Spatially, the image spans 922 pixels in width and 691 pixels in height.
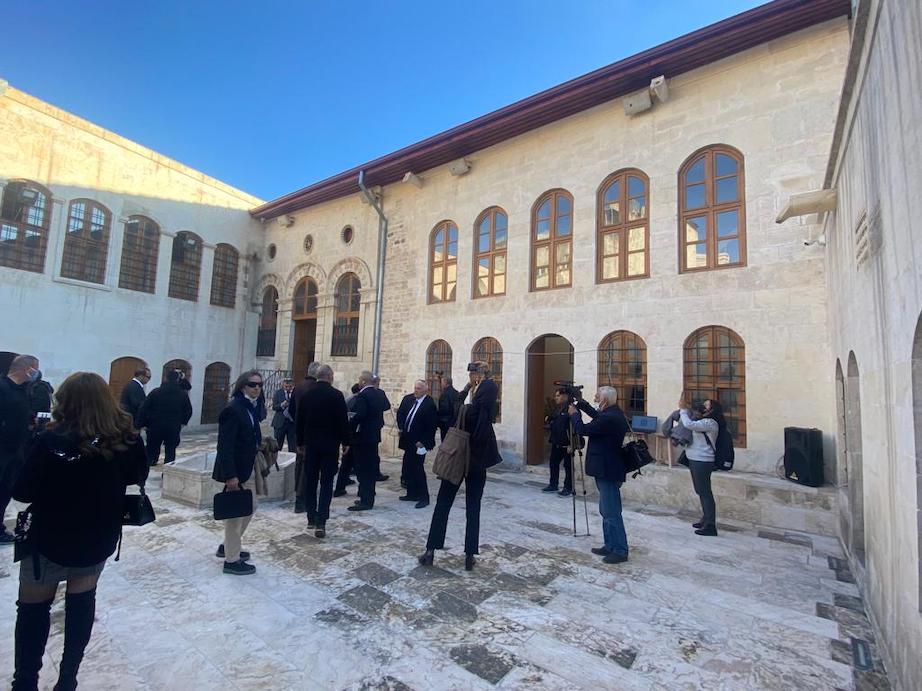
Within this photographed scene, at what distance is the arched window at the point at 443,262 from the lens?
1105 cm

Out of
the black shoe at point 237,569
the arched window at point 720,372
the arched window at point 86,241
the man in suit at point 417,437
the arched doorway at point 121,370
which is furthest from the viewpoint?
the arched doorway at point 121,370

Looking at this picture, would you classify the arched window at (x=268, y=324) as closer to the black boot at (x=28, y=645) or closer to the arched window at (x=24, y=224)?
the arched window at (x=24, y=224)

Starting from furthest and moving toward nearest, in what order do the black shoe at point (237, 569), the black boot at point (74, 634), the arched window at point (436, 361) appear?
1. the arched window at point (436, 361)
2. the black shoe at point (237, 569)
3. the black boot at point (74, 634)

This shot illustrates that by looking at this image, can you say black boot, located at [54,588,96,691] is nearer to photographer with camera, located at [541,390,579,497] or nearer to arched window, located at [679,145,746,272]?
photographer with camera, located at [541,390,579,497]

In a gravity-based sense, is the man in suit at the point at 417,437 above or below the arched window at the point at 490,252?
below

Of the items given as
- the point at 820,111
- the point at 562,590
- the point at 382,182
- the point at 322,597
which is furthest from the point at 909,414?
the point at 382,182

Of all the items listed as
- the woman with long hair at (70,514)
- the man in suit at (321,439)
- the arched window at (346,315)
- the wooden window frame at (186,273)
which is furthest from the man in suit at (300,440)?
the wooden window frame at (186,273)

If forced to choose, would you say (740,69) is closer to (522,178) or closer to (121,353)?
(522,178)

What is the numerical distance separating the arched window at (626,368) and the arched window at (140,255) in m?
12.9

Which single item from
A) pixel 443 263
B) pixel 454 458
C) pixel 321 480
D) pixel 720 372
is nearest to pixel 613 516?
pixel 454 458

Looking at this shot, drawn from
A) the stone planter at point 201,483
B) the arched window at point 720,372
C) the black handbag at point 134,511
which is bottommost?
the stone planter at point 201,483

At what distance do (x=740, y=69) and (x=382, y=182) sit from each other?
8.49 m

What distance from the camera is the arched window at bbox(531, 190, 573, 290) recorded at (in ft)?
30.4

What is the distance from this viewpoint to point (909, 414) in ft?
7.68
